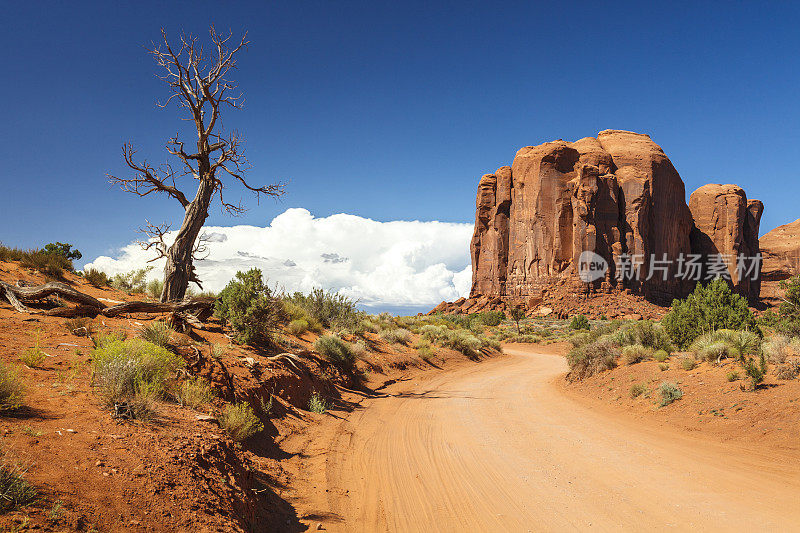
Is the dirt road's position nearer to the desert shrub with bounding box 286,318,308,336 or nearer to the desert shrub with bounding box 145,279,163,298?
the desert shrub with bounding box 286,318,308,336

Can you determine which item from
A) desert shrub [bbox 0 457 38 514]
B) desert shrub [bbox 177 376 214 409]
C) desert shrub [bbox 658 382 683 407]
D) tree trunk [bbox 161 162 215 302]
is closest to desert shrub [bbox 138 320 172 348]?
desert shrub [bbox 177 376 214 409]

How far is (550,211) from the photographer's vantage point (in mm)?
69250

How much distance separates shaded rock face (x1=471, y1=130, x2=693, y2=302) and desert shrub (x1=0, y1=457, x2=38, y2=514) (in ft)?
219

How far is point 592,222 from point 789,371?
199ft

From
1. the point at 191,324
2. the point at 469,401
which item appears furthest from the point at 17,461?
the point at 469,401

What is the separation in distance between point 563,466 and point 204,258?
11066 mm

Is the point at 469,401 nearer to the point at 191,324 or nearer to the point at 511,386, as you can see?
the point at 511,386

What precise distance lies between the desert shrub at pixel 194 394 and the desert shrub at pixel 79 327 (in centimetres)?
273

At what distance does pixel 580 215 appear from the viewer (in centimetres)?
6500

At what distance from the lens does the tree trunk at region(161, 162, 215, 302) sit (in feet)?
38.7

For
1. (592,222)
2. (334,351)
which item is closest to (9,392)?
(334,351)

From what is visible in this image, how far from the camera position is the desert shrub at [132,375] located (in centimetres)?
519

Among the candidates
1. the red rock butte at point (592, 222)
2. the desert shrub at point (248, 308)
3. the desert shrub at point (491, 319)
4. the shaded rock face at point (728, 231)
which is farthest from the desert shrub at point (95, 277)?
the shaded rock face at point (728, 231)

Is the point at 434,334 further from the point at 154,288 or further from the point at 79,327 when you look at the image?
the point at 79,327
